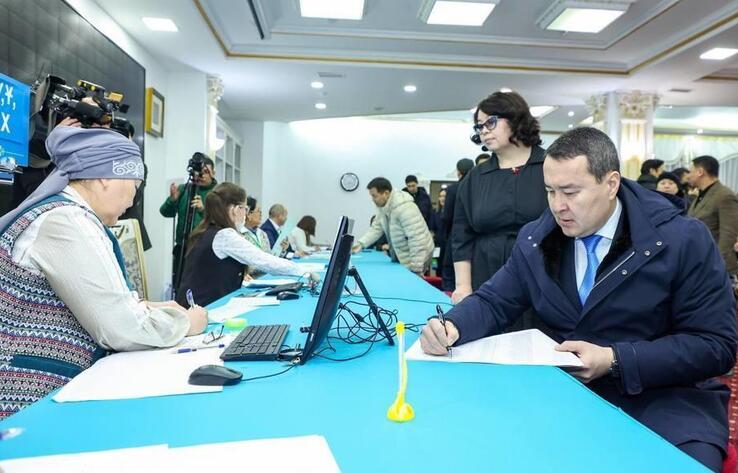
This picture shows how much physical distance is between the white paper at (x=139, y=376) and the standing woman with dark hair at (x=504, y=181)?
130 centimetres

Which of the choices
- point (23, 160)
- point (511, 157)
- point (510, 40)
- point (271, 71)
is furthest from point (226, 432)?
point (271, 71)

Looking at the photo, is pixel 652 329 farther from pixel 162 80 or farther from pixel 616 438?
pixel 162 80

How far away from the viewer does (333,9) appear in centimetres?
463

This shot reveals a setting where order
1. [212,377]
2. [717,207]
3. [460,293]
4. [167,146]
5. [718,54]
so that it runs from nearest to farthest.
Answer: [212,377]
[460,293]
[717,207]
[718,54]
[167,146]

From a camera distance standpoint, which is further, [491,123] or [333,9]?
[333,9]

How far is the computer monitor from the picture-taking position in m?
1.14

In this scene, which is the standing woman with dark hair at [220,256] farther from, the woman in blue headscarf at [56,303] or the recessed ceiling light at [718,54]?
the recessed ceiling light at [718,54]

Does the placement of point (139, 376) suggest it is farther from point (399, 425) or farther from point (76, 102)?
point (76, 102)

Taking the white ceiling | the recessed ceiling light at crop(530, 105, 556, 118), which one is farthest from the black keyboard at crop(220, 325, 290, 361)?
the recessed ceiling light at crop(530, 105, 556, 118)

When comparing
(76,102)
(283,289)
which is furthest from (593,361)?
(76,102)

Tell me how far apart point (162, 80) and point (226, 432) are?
594cm

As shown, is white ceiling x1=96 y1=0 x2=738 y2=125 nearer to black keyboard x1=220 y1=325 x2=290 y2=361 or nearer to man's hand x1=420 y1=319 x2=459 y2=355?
black keyboard x1=220 y1=325 x2=290 y2=361

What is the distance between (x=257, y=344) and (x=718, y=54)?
6.18m

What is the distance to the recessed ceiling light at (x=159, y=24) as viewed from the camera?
4472 mm
